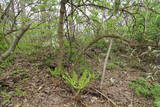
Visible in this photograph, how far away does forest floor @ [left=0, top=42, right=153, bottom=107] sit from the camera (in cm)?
176

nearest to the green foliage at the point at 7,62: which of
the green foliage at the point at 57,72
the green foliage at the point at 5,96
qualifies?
the green foliage at the point at 5,96

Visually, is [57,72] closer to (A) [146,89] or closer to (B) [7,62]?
(B) [7,62]

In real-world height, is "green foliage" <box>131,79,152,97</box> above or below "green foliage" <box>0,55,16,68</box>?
below

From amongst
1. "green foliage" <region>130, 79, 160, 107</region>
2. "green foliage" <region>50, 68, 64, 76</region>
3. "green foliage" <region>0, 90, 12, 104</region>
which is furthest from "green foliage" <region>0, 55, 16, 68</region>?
"green foliage" <region>130, 79, 160, 107</region>

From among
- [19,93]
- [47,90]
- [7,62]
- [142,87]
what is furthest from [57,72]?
[142,87]

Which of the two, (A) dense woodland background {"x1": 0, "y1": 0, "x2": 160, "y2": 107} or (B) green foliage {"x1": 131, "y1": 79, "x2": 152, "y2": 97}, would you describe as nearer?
(A) dense woodland background {"x1": 0, "y1": 0, "x2": 160, "y2": 107}

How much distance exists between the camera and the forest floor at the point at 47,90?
176 cm

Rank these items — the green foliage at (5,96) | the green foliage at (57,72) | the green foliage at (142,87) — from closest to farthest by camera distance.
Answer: the green foliage at (5,96) < the green foliage at (57,72) < the green foliage at (142,87)

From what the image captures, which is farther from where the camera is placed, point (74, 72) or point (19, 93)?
point (74, 72)

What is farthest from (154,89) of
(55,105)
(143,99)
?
(55,105)

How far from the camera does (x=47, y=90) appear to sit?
1.98 m

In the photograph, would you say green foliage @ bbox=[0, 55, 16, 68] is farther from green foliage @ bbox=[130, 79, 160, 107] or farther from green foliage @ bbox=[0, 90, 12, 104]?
green foliage @ bbox=[130, 79, 160, 107]

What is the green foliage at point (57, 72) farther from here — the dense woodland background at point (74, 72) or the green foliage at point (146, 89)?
Answer: the green foliage at point (146, 89)

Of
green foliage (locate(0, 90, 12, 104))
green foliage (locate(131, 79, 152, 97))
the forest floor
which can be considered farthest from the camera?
green foliage (locate(131, 79, 152, 97))
